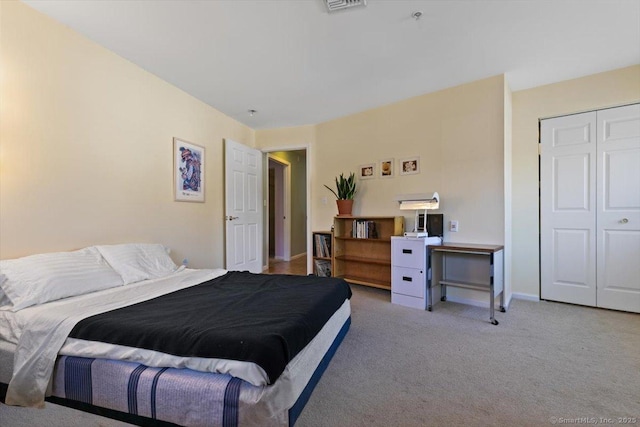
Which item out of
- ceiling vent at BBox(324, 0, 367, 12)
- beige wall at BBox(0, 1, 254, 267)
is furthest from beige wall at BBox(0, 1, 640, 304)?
ceiling vent at BBox(324, 0, 367, 12)

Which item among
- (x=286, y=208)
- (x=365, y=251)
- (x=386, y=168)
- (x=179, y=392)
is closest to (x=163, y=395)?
(x=179, y=392)

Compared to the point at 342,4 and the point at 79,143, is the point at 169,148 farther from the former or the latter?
the point at 342,4

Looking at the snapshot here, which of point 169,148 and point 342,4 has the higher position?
point 342,4

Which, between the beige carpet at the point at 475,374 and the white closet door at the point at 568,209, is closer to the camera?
the beige carpet at the point at 475,374

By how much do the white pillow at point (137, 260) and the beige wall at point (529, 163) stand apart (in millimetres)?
3743

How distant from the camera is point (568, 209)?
290 cm

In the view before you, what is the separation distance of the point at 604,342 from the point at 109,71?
183 inches

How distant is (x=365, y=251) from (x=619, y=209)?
2635 millimetres

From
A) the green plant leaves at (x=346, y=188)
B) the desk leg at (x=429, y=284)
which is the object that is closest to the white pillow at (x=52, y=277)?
the green plant leaves at (x=346, y=188)

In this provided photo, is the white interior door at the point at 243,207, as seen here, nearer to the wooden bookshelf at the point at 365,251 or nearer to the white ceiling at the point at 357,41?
the white ceiling at the point at 357,41

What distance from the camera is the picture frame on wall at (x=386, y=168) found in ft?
11.8

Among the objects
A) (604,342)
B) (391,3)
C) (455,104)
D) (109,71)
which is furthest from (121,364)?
(455,104)

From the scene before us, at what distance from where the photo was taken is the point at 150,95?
9.12ft

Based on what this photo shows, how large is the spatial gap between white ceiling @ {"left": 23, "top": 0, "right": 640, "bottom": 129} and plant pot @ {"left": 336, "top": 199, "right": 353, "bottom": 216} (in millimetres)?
1377
